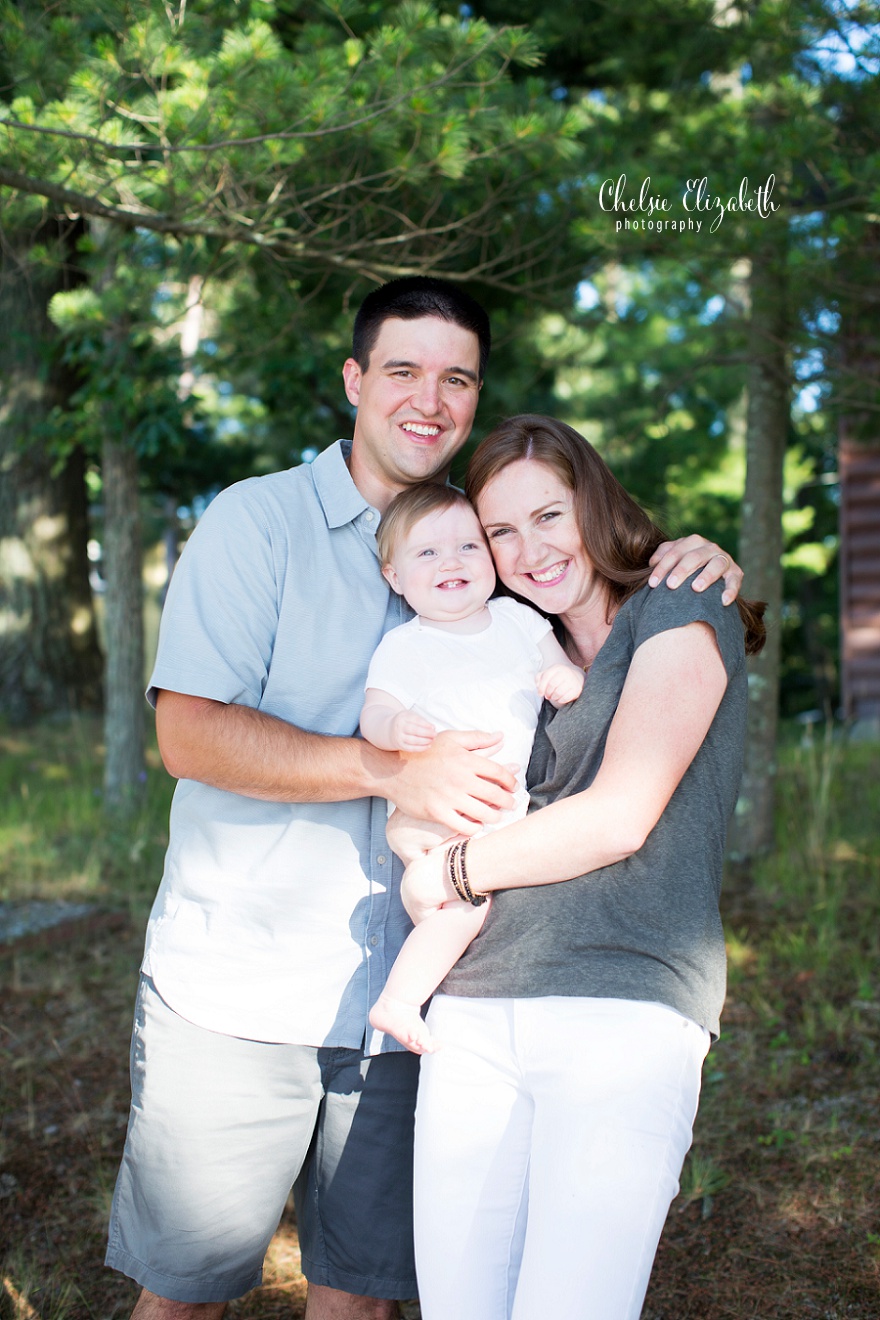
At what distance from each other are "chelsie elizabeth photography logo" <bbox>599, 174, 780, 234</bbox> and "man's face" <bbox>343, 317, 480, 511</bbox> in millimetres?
2009

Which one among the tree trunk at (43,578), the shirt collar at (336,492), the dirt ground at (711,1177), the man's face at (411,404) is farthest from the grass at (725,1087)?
the tree trunk at (43,578)

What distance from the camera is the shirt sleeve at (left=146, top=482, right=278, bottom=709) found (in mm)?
1783

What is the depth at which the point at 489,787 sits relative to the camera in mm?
1724

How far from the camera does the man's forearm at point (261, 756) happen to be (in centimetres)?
177

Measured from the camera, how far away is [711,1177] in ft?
9.03

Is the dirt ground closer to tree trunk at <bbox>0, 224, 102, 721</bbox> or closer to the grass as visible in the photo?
the grass

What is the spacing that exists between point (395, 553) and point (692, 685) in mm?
637

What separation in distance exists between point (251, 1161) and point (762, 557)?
3.52 m

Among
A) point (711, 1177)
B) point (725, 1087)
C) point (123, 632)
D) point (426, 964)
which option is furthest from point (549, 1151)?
point (123, 632)

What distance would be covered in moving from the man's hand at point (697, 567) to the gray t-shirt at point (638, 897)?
2 centimetres

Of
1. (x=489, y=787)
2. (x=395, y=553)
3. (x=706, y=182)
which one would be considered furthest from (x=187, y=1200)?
(x=706, y=182)

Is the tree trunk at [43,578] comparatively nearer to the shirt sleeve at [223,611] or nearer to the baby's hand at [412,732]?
the shirt sleeve at [223,611]

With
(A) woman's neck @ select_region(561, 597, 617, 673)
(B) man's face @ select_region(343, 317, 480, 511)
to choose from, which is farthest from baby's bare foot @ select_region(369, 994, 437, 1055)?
(B) man's face @ select_region(343, 317, 480, 511)

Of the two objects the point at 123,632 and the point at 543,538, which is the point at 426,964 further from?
the point at 123,632
